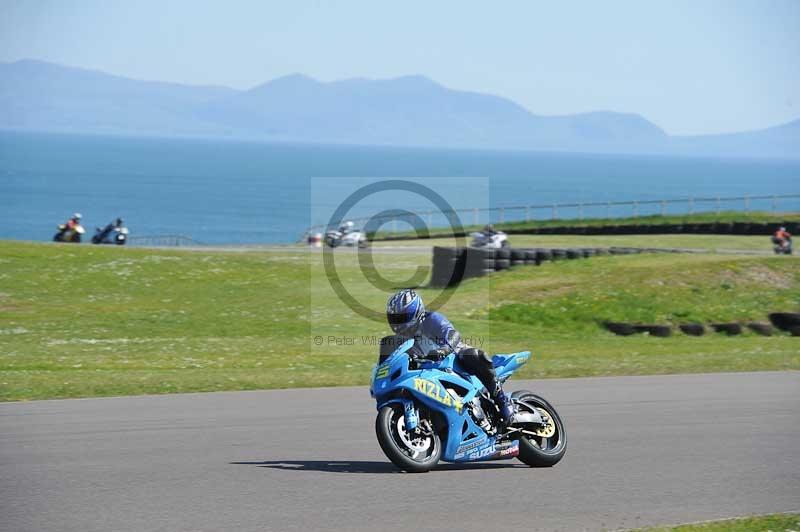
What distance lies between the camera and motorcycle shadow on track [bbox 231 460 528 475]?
982 centimetres

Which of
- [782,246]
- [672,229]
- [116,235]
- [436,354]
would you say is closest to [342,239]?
[116,235]

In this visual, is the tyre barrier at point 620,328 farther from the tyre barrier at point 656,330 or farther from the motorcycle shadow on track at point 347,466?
the motorcycle shadow on track at point 347,466

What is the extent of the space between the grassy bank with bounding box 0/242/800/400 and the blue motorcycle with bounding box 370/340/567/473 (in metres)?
6.82

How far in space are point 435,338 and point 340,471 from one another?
1.51 meters

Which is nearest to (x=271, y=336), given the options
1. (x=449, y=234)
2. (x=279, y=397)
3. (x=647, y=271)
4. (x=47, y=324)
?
(x=47, y=324)

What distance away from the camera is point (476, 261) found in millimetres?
33281

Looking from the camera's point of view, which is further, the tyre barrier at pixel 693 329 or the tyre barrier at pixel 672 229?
the tyre barrier at pixel 672 229

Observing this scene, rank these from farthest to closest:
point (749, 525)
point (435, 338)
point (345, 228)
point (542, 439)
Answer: point (345, 228)
point (542, 439)
point (435, 338)
point (749, 525)

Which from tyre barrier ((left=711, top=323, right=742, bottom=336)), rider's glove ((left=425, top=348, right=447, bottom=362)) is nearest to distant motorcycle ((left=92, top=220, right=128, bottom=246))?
tyre barrier ((left=711, top=323, right=742, bottom=336))

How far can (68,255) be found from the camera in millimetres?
35312

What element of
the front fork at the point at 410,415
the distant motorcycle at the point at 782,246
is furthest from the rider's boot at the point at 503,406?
the distant motorcycle at the point at 782,246

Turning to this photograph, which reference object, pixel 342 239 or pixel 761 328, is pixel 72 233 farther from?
pixel 761 328

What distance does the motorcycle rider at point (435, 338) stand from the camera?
9.85 meters

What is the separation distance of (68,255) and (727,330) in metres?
21.1
